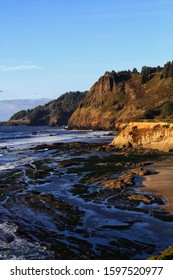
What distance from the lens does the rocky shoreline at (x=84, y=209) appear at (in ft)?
73.2

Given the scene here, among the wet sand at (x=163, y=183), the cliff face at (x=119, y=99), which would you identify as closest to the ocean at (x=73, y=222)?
the wet sand at (x=163, y=183)

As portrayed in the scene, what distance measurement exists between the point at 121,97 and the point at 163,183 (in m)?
126

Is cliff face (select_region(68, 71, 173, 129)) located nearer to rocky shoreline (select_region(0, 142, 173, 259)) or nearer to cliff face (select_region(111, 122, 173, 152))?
cliff face (select_region(111, 122, 173, 152))

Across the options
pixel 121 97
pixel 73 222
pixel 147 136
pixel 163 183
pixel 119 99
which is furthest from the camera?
pixel 121 97

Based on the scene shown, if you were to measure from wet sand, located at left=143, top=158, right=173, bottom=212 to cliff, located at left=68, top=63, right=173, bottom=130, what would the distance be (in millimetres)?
87644

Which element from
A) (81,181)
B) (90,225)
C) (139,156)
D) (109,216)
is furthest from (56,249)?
(139,156)

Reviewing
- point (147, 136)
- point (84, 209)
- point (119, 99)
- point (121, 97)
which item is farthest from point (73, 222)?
point (121, 97)

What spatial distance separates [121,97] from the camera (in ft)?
536

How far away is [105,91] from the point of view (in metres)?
178

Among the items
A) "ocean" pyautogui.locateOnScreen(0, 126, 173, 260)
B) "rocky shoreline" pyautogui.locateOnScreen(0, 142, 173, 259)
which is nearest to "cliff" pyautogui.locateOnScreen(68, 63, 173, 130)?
"rocky shoreline" pyautogui.locateOnScreen(0, 142, 173, 259)

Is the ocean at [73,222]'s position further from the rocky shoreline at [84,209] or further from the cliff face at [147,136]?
the cliff face at [147,136]

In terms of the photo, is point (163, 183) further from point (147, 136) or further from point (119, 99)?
point (119, 99)
